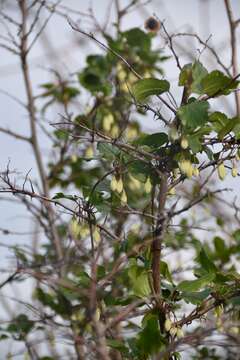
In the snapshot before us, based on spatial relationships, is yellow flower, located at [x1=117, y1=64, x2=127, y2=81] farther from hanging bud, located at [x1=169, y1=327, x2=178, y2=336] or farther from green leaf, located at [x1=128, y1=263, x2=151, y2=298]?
hanging bud, located at [x1=169, y1=327, x2=178, y2=336]

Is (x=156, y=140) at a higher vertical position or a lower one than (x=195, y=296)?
higher

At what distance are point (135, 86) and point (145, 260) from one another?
45cm

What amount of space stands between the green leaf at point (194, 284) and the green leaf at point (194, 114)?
38 cm

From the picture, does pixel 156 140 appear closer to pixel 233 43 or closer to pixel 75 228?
pixel 75 228

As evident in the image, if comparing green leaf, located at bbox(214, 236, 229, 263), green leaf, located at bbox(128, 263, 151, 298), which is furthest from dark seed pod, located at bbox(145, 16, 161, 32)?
green leaf, located at bbox(128, 263, 151, 298)

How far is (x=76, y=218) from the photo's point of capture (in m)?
1.97

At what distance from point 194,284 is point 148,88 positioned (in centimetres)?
51

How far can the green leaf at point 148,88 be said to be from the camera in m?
1.85

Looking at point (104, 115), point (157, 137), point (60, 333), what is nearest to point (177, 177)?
point (157, 137)

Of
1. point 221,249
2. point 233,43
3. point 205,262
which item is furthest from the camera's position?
point 221,249

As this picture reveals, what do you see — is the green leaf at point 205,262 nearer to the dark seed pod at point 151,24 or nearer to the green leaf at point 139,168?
the green leaf at point 139,168

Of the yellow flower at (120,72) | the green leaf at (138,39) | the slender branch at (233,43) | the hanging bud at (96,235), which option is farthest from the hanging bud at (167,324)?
the green leaf at (138,39)

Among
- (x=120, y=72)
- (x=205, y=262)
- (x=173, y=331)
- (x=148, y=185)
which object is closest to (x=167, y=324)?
(x=173, y=331)

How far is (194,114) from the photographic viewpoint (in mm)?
1746
